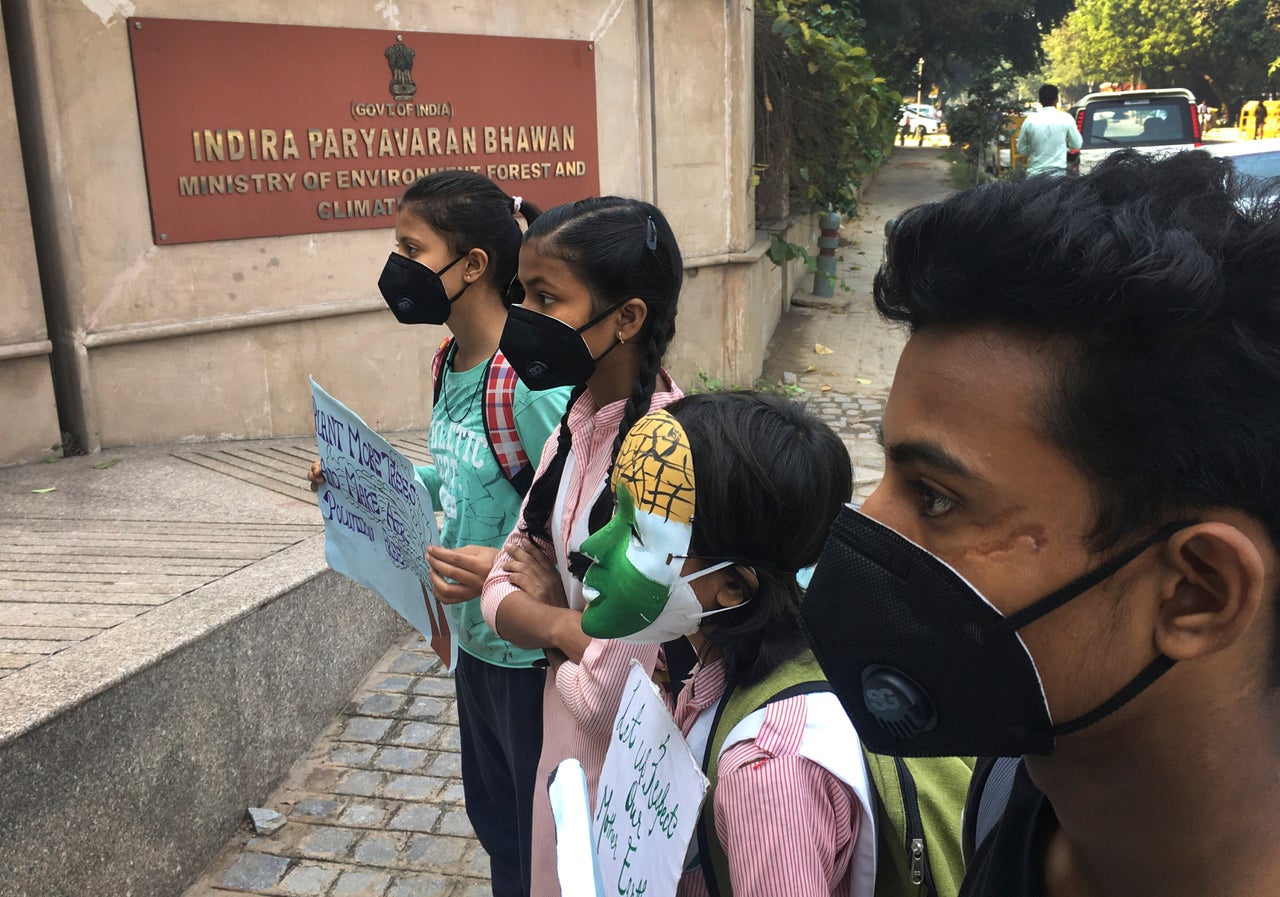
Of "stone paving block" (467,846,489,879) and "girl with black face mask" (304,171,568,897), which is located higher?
"girl with black face mask" (304,171,568,897)

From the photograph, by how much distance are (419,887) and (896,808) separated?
2238mm

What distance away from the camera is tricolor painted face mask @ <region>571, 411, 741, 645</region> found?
163cm

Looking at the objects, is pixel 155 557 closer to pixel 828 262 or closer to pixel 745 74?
pixel 745 74

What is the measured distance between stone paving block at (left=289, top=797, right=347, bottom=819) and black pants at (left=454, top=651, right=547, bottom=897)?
1.09m

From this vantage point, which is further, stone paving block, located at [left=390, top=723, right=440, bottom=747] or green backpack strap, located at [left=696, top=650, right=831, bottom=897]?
stone paving block, located at [left=390, top=723, right=440, bottom=747]

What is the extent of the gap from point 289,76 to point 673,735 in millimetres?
5621

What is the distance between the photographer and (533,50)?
7.28 metres

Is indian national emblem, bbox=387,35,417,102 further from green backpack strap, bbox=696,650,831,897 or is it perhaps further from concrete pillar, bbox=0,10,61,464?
green backpack strap, bbox=696,650,831,897

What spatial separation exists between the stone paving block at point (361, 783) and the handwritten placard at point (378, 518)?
1.29 metres

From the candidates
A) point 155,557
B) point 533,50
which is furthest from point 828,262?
point 155,557

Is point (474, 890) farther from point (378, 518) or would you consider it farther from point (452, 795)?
point (378, 518)

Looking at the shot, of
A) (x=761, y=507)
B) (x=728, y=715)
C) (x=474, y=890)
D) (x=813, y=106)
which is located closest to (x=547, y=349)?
(x=761, y=507)

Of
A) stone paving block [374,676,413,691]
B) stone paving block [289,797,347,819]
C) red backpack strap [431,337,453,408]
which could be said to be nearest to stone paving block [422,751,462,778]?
stone paving block [289,797,347,819]

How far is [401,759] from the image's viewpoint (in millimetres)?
4090
